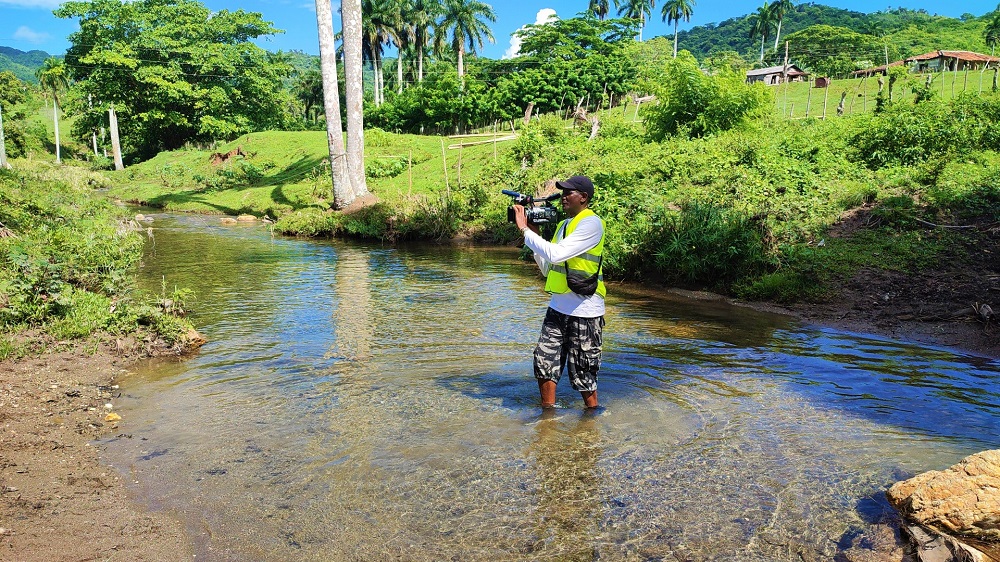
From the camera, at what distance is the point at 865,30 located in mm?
92500

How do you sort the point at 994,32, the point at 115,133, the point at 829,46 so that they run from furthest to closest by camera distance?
the point at 829,46
the point at 994,32
the point at 115,133

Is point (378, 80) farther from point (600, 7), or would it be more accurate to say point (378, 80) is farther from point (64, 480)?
point (64, 480)

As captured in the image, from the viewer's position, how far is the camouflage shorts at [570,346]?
5.80m

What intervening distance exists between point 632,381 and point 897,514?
3103 mm

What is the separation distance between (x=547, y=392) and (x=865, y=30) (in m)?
106

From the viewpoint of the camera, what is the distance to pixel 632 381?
725 centimetres

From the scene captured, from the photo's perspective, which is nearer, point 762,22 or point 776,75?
point 776,75

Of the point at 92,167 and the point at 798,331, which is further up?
the point at 92,167

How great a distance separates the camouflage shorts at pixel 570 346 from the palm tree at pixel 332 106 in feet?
56.9

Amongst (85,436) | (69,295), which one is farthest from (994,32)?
(85,436)

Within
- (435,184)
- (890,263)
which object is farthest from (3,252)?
(435,184)

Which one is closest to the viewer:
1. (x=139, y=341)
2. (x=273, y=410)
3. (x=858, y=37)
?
(x=273, y=410)

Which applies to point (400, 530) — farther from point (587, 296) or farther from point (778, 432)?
point (778, 432)

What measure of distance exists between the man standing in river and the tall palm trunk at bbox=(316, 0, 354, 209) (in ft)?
56.9
